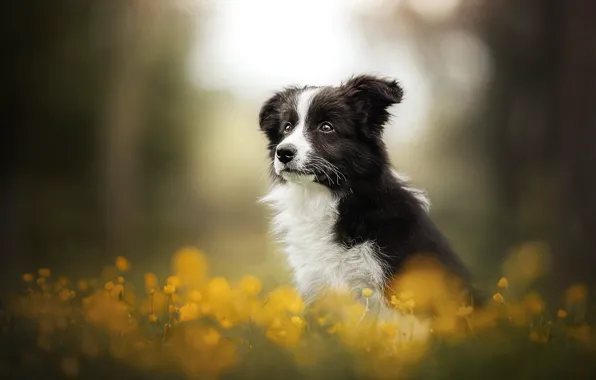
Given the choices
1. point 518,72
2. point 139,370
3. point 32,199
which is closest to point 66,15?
point 32,199

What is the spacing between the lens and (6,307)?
2879mm

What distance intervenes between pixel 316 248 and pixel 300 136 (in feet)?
1.61

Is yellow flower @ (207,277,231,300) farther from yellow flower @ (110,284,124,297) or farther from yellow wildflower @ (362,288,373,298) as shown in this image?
yellow wildflower @ (362,288,373,298)

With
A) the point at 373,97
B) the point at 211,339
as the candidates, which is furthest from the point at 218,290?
the point at 373,97

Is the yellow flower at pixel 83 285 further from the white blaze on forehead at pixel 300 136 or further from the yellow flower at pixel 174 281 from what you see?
the white blaze on forehead at pixel 300 136

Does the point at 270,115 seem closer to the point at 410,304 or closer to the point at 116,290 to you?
the point at 116,290

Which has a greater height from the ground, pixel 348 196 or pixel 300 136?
pixel 300 136

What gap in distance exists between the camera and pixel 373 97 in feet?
9.62

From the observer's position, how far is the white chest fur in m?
2.77

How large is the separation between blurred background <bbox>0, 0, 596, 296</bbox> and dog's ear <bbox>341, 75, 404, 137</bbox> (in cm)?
50

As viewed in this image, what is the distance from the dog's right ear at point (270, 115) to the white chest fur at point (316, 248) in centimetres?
28

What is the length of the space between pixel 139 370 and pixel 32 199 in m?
1.79

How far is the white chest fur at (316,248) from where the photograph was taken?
2.77 metres

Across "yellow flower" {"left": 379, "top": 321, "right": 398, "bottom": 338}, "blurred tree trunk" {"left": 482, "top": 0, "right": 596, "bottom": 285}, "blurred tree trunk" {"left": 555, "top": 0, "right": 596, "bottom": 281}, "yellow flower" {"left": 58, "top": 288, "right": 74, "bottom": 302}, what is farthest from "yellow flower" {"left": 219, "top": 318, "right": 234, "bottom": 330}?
"blurred tree trunk" {"left": 555, "top": 0, "right": 596, "bottom": 281}
